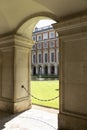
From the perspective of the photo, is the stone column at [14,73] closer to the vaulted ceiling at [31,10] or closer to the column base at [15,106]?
the column base at [15,106]

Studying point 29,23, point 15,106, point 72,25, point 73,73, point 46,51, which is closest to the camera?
point 72,25

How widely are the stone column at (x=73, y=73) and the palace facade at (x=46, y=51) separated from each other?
30.0 meters

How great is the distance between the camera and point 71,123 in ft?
13.8

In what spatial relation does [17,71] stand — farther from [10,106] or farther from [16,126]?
[16,126]

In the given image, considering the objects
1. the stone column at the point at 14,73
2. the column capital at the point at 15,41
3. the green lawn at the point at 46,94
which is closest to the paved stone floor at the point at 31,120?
the stone column at the point at 14,73

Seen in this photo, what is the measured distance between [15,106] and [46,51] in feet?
108

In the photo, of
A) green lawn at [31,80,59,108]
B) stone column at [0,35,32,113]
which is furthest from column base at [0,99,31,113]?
green lawn at [31,80,59,108]

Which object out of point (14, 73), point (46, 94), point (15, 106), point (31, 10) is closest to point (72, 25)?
point (31, 10)

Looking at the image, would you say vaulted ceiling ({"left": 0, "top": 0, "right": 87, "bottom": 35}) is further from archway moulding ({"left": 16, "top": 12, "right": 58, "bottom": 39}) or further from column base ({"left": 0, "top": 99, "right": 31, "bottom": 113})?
column base ({"left": 0, "top": 99, "right": 31, "bottom": 113})

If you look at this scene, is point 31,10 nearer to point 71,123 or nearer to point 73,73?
point 73,73

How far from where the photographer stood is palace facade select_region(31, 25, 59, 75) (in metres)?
35.8

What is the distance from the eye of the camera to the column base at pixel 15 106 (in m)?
5.81

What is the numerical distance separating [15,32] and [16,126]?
3.14 metres

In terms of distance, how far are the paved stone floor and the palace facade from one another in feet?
95.8
